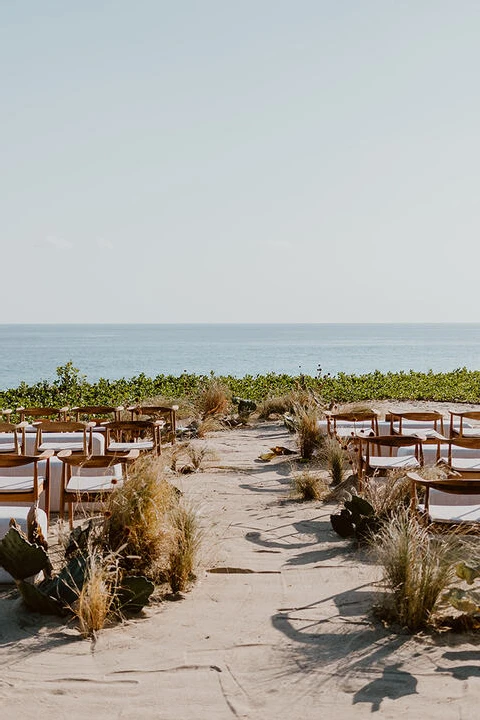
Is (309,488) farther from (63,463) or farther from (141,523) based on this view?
(141,523)

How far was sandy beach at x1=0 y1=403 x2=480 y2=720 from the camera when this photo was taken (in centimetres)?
335

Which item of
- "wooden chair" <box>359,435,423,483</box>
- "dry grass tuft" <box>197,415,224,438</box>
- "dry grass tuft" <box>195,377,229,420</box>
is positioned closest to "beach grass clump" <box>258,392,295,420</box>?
"dry grass tuft" <box>195,377,229,420</box>

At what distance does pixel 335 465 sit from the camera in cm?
816

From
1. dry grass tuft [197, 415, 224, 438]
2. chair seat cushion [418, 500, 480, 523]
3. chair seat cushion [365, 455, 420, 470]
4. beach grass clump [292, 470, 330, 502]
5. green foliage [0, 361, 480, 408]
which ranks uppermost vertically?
chair seat cushion [365, 455, 420, 470]

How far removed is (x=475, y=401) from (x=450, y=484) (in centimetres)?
1190

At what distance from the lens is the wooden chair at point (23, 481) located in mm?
5543

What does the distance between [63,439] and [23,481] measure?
2.53m

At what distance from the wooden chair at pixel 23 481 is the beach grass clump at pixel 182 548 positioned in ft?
3.72

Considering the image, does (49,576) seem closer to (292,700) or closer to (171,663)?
(171,663)

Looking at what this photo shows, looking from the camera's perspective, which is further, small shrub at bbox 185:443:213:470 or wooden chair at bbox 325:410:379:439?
A: small shrub at bbox 185:443:213:470

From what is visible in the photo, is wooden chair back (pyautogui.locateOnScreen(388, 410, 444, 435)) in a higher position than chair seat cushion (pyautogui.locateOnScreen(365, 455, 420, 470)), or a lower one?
higher

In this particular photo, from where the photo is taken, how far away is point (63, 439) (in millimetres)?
8820

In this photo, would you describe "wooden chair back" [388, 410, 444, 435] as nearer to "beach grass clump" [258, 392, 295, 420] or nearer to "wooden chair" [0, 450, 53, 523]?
"wooden chair" [0, 450, 53, 523]

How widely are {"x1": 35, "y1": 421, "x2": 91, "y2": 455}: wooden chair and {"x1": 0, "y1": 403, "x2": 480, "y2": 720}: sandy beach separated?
3.15 meters
